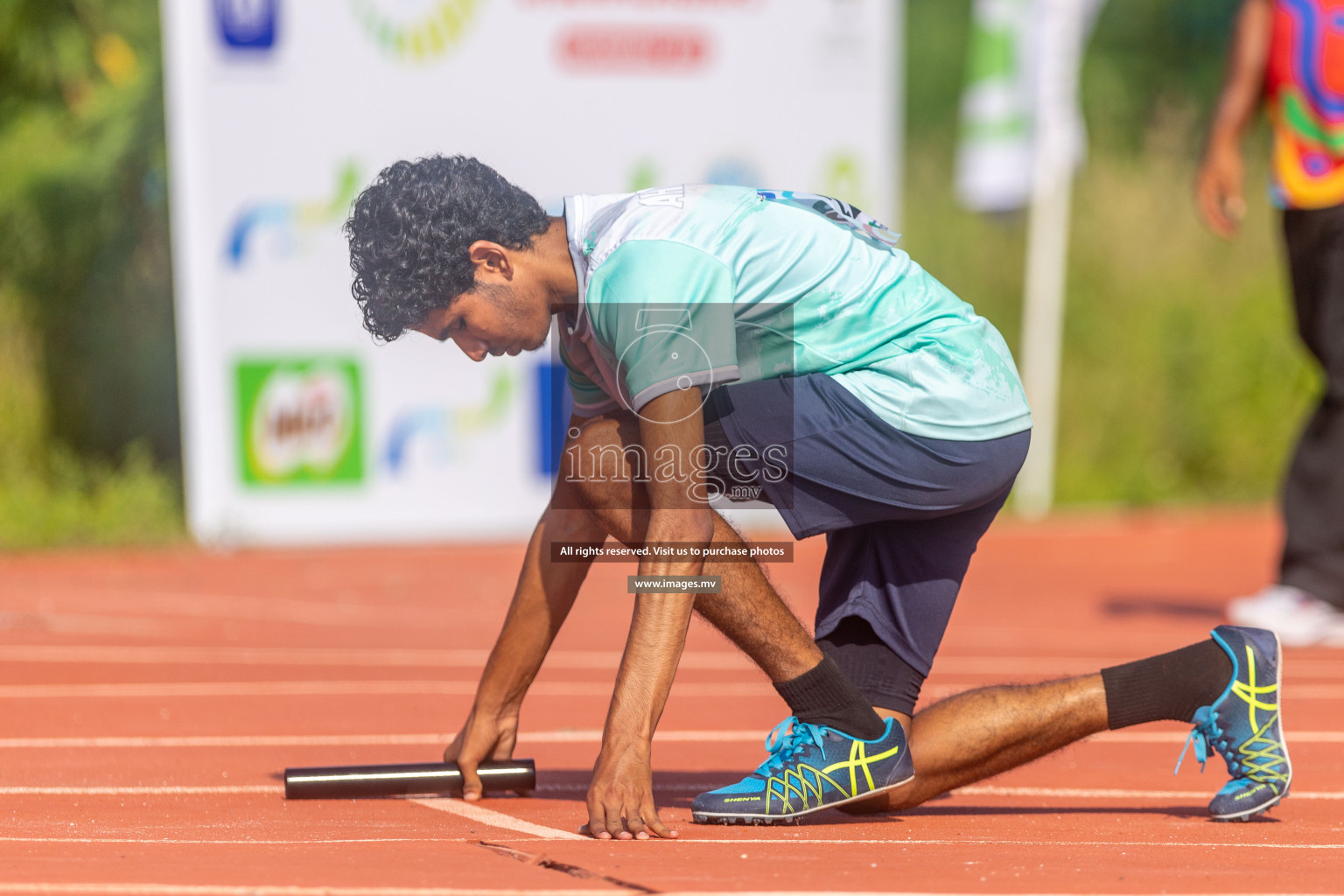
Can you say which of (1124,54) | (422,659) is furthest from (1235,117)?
(1124,54)

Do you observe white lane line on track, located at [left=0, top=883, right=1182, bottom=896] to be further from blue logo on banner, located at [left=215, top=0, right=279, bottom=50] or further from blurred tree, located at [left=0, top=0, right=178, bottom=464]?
blurred tree, located at [left=0, top=0, right=178, bottom=464]

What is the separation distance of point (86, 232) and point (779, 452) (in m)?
8.70

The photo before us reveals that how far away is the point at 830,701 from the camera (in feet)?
11.1

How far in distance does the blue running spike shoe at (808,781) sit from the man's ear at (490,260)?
3.56ft

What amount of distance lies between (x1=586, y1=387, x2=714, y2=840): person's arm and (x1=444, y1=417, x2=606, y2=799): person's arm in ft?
1.85

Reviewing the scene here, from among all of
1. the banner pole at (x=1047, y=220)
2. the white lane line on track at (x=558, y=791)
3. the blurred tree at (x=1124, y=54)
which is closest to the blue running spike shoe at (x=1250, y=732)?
the white lane line on track at (x=558, y=791)

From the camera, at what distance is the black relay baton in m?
3.65

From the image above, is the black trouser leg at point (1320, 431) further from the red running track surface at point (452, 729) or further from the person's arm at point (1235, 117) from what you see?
the red running track surface at point (452, 729)

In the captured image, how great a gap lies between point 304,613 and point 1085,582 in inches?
146

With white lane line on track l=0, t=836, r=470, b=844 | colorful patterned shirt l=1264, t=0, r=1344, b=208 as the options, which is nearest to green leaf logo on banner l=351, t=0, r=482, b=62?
colorful patterned shirt l=1264, t=0, r=1344, b=208

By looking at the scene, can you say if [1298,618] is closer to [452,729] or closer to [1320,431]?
[1320,431]

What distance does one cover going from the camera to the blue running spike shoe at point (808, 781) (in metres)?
3.35

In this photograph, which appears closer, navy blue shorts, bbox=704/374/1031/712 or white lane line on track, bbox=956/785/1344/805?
navy blue shorts, bbox=704/374/1031/712

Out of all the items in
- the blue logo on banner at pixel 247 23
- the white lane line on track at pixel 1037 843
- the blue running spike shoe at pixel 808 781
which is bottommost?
the white lane line on track at pixel 1037 843
